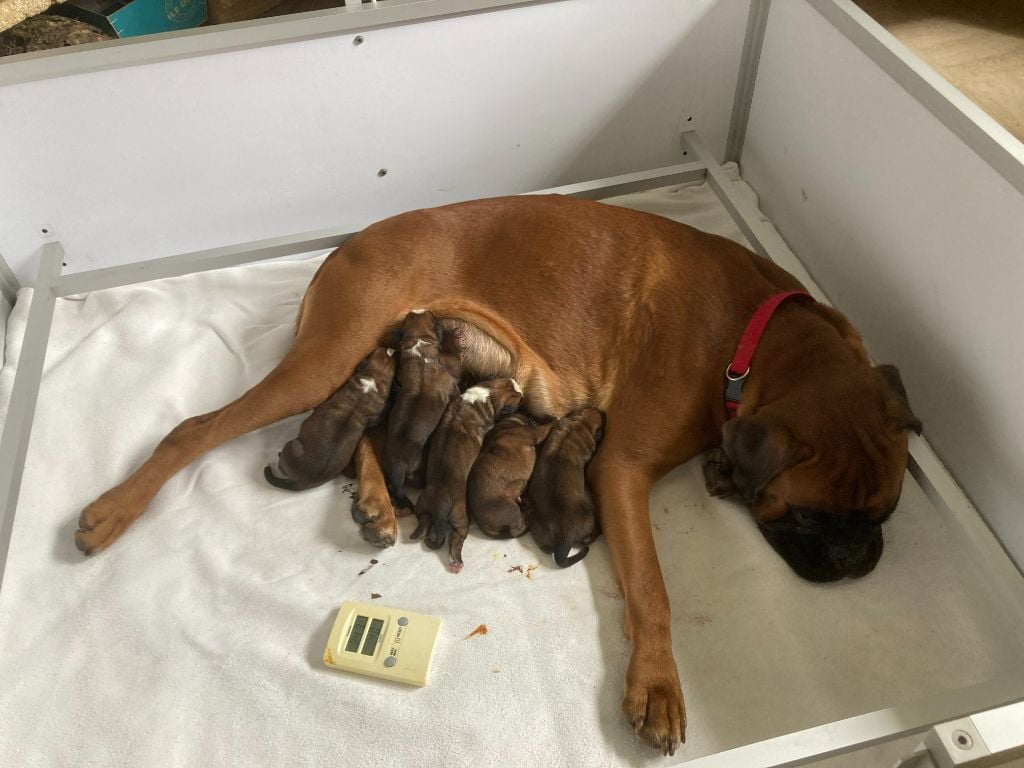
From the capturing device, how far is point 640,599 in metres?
2.17

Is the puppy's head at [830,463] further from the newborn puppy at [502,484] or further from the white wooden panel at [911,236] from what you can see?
the newborn puppy at [502,484]

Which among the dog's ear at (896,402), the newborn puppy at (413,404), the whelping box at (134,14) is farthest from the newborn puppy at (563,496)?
the whelping box at (134,14)

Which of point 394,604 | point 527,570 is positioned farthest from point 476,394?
point 394,604

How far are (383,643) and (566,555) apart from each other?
1.69 ft

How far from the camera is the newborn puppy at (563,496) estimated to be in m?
2.29

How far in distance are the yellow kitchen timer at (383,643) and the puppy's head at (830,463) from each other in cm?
88

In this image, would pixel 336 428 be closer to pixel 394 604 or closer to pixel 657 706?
pixel 394 604

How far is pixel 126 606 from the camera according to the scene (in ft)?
7.38

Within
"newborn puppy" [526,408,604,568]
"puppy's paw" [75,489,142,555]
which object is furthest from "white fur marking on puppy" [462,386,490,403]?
"puppy's paw" [75,489,142,555]

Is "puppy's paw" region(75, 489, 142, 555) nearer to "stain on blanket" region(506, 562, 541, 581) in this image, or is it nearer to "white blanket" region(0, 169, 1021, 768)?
"white blanket" region(0, 169, 1021, 768)

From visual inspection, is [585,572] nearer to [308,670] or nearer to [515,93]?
[308,670]

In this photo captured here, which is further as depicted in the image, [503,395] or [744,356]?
[503,395]

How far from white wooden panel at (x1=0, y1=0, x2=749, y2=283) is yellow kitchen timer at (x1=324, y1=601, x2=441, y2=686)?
1612 millimetres

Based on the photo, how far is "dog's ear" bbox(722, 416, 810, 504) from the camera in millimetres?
2070
